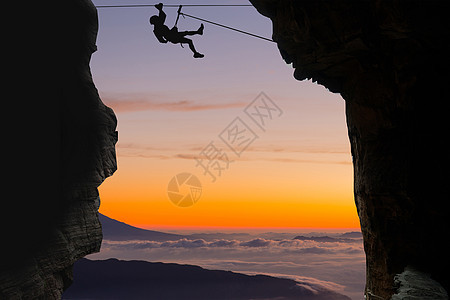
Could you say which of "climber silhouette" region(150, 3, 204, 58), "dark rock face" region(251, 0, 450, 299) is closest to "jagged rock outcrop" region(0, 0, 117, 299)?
"climber silhouette" region(150, 3, 204, 58)

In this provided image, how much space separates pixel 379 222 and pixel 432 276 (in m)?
2.09

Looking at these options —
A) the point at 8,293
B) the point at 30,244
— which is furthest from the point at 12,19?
the point at 8,293

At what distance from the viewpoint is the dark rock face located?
11.6m

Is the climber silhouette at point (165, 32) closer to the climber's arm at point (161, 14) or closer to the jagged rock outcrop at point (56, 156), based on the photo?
the climber's arm at point (161, 14)

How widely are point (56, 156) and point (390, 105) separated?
1795 cm

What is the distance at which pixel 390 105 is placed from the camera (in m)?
12.5

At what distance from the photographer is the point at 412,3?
397 inches

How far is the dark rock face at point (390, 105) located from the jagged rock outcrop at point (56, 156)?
1485 cm

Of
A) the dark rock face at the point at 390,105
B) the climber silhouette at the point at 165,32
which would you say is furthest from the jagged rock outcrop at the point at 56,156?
the dark rock face at the point at 390,105

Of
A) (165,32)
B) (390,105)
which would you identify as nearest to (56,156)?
(165,32)

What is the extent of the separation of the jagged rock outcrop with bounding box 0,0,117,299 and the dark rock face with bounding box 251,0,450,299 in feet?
48.7

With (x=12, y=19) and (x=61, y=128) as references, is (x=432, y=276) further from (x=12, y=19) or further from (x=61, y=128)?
(x=12, y=19)

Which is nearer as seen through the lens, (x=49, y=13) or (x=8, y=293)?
(x=8, y=293)

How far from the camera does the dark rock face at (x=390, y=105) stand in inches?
455
